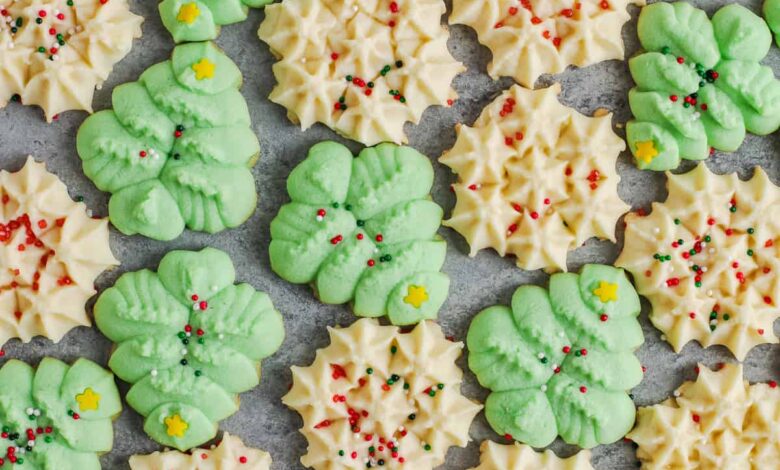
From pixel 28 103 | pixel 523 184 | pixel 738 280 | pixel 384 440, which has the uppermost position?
pixel 28 103

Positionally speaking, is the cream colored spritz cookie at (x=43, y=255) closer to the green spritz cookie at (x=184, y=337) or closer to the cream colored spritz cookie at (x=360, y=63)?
the green spritz cookie at (x=184, y=337)

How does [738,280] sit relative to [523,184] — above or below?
below

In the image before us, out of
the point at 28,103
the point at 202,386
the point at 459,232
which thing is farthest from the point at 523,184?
the point at 28,103

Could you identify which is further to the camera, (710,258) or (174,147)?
(710,258)

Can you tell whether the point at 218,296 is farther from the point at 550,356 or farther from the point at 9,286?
the point at 550,356

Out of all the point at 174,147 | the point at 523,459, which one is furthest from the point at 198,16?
the point at 523,459

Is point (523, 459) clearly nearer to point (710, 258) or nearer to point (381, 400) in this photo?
point (381, 400)

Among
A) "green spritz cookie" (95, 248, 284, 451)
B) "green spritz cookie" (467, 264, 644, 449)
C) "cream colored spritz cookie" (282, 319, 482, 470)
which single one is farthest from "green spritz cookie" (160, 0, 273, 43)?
"green spritz cookie" (467, 264, 644, 449)
